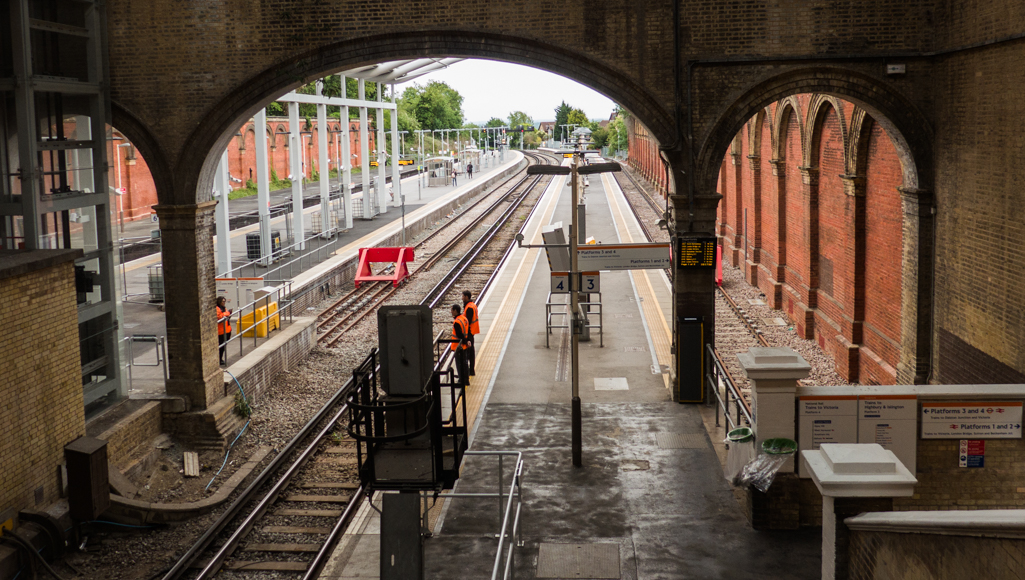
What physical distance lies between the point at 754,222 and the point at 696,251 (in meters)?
10.6

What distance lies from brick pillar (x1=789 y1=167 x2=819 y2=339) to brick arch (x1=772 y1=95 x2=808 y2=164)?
1.82ft

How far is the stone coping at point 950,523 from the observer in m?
4.82

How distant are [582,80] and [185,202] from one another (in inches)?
229

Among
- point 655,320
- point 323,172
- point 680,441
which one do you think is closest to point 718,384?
point 680,441

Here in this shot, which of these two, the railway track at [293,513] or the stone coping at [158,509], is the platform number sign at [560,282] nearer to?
the railway track at [293,513]

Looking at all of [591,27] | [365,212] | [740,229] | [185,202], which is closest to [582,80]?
[591,27]

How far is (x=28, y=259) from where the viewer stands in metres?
10.2

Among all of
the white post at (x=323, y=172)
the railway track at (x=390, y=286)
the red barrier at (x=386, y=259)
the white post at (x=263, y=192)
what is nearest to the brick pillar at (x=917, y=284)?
the railway track at (x=390, y=286)

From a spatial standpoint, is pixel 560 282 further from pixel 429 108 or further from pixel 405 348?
pixel 429 108

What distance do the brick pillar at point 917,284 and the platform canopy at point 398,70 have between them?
1960cm

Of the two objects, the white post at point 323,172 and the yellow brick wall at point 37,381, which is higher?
the white post at point 323,172

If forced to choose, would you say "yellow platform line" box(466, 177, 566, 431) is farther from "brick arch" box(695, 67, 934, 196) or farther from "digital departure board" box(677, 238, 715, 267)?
"brick arch" box(695, 67, 934, 196)

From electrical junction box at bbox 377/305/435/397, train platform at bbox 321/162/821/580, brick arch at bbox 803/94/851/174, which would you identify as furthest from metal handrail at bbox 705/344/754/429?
electrical junction box at bbox 377/305/435/397

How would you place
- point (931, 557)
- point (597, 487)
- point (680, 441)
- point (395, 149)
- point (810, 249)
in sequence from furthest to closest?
point (395, 149) → point (810, 249) → point (680, 441) → point (597, 487) → point (931, 557)
